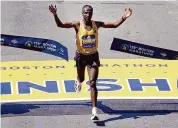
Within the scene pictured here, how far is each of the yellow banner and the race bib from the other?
1.47m

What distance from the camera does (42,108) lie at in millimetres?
10719

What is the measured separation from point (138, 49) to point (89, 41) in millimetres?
1425

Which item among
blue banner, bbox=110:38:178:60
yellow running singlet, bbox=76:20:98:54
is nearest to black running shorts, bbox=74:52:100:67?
yellow running singlet, bbox=76:20:98:54

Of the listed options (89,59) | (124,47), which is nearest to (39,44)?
(89,59)

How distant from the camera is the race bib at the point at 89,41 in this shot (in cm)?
1008

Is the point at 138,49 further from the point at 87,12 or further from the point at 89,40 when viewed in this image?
the point at 87,12

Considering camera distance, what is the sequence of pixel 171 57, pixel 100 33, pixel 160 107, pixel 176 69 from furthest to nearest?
pixel 100 33, pixel 176 69, pixel 171 57, pixel 160 107

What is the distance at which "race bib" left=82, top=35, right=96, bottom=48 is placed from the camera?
10078 mm

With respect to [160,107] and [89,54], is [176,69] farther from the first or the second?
[89,54]

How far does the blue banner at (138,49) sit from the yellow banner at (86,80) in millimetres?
732

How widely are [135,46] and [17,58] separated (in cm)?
327

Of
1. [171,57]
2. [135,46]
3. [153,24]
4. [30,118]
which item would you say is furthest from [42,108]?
[153,24]

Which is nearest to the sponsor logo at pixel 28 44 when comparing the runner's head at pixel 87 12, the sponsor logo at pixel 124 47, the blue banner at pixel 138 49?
the runner's head at pixel 87 12

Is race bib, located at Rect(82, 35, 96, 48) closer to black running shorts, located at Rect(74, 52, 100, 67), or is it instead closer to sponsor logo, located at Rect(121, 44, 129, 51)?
black running shorts, located at Rect(74, 52, 100, 67)
